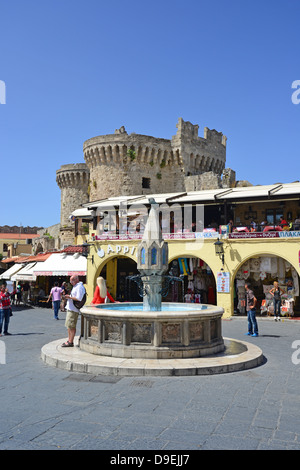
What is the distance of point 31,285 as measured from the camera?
30391 mm

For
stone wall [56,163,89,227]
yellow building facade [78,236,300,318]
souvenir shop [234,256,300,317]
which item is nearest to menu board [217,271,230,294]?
yellow building facade [78,236,300,318]

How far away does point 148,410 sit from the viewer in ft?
17.0

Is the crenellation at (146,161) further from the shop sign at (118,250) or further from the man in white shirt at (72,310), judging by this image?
the man in white shirt at (72,310)

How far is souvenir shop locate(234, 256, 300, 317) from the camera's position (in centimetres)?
1897

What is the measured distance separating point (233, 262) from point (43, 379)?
48.2 feet

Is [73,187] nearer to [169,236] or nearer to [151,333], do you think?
[169,236]

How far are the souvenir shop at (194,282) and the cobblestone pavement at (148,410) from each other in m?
14.4

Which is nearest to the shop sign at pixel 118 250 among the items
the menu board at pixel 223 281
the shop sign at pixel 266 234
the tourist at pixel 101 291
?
the menu board at pixel 223 281

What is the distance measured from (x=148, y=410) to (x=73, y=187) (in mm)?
42541

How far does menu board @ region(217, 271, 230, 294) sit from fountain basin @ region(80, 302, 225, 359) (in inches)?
468

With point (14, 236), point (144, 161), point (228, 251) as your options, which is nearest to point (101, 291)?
point (228, 251)

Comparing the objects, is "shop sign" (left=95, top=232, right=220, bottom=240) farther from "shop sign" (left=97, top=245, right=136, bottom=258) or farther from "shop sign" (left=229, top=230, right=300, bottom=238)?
"shop sign" (left=229, top=230, right=300, bottom=238)
